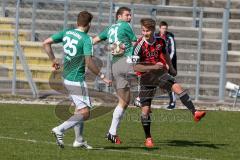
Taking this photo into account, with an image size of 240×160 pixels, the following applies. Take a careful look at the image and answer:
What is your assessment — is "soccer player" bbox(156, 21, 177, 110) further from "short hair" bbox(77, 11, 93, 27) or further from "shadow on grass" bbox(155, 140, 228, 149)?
"short hair" bbox(77, 11, 93, 27)

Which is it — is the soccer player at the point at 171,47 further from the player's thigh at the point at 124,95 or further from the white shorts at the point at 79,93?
the white shorts at the point at 79,93

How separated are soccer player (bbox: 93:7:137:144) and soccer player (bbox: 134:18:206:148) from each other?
0.27 meters

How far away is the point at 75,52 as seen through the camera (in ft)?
40.7

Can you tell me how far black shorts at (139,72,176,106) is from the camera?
46.1ft

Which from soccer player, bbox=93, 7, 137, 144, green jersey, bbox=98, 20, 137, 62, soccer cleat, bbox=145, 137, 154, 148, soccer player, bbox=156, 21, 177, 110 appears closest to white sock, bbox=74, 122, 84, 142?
soccer player, bbox=93, 7, 137, 144

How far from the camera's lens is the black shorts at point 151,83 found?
Answer: 553 inches

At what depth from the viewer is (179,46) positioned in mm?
26812

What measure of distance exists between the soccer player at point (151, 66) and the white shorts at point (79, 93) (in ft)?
4.96

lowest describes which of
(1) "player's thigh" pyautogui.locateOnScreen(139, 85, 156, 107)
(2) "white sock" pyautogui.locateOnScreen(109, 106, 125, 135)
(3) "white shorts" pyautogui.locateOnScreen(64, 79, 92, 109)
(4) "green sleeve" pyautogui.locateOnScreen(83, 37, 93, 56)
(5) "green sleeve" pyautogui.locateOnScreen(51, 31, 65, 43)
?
(2) "white sock" pyautogui.locateOnScreen(109, 106, 125, 135)

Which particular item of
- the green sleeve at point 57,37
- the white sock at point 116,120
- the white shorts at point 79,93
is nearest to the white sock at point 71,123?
the white shorts at point 79,93

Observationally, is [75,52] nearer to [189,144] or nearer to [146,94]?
[146,94]

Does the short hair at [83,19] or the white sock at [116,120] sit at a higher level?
the short hair at [83,19]

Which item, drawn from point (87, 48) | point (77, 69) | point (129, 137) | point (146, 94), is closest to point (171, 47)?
point (129, 137)

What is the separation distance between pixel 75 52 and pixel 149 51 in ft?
5.74
